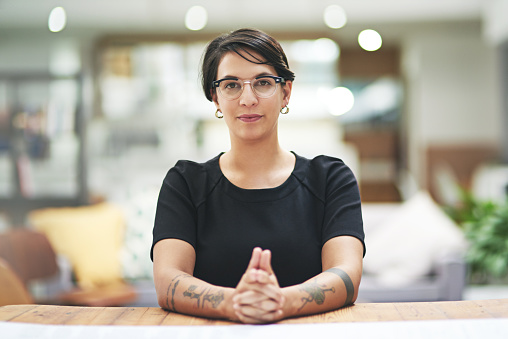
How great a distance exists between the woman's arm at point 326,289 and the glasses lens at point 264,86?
0.39 m

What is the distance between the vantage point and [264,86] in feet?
4.29

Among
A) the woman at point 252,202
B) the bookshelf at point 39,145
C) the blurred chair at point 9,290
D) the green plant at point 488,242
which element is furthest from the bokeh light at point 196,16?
the woman at point 252,202

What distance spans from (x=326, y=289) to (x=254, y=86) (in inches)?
19.9

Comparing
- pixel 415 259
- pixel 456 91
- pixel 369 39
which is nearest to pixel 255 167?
pixel 415 259

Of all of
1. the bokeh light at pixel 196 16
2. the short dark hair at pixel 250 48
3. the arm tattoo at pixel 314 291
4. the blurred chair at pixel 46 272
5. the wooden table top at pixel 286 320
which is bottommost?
the blurred chair at pixel 46 272

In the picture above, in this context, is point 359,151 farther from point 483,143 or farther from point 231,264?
point 231,264

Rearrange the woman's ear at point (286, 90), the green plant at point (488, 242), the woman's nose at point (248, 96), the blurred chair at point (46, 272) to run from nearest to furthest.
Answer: the woman's nose at point (248, 96)
the woman's ear at point (286, 90)
the green plant at point (488, 242)
the blurred chair at point (46, 272)

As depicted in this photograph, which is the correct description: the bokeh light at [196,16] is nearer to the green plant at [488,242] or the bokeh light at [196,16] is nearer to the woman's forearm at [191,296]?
the green plant at [488,242]

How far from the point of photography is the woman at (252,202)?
1.28 m

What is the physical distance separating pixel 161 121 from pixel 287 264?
539cm

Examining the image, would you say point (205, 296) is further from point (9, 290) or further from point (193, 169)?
point (9, 290)

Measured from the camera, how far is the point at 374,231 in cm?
330

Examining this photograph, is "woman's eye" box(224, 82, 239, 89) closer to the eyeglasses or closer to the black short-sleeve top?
the eyeglasses

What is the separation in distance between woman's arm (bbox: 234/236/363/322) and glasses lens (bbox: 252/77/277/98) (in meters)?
0.39
